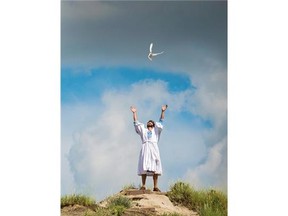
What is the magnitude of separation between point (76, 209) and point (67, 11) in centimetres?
224

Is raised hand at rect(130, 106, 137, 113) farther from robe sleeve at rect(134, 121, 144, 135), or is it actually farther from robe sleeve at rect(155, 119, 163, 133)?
robe sleeve at rect(155, 119, 163, 133)

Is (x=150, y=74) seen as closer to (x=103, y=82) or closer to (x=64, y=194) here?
(x=103, y=82)

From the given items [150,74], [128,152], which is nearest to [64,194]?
[128,152]

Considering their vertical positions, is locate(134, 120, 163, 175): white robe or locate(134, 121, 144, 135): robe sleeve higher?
locate(134, 121, 144, 135): robe sleeve

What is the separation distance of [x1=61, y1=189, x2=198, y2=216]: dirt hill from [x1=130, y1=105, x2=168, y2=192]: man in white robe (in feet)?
0.33

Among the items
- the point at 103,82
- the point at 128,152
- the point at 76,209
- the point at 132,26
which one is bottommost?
the point at 76,209

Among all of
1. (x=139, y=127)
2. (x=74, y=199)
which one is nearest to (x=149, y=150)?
(x=139, y=127)

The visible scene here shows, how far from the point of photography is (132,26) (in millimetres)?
10383

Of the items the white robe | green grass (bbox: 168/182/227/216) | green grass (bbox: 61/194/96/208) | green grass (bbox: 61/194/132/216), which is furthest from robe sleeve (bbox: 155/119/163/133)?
green grass (bbox: 61/194/96/208)

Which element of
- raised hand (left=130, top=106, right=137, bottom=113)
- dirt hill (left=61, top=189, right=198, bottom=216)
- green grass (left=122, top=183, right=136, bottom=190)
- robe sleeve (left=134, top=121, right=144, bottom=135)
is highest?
raised hand (left=130, top=106, right=137, bottom=113)

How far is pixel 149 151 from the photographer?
10.4m

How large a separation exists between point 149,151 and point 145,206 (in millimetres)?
628

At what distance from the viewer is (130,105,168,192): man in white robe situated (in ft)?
34.0

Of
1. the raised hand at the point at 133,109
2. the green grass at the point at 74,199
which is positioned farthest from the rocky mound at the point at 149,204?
the raised hand at the point at 133,109
